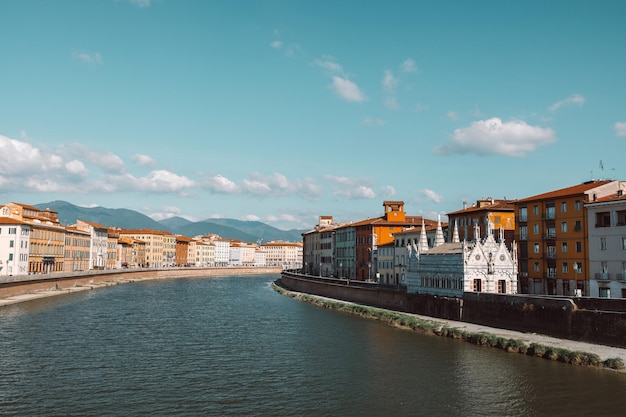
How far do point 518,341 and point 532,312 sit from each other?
19.4 feet

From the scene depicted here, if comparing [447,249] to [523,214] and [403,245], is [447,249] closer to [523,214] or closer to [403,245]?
[523,214]

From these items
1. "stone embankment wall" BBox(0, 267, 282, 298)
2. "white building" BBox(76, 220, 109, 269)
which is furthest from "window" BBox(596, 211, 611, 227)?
"white building" BBox(76, 220, 109, 269)

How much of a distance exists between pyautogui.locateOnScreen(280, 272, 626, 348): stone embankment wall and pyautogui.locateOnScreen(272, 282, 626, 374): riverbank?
2.84ft

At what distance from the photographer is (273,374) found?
35.8 meters

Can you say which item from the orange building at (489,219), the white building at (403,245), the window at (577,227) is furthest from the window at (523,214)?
the white building at (403,245)

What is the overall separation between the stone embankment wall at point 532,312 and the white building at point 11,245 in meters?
65.3

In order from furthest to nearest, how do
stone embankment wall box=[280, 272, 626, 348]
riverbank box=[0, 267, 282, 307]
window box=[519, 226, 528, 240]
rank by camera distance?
riverbank box=[0, 267, 282, 307]
window box=[519, 226, 528, 240]
stone embankment wall box=[280, 272, 626, 348]

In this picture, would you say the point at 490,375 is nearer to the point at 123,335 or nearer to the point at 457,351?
the point at 457,351

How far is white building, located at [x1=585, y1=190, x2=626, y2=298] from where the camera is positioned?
53594 mm

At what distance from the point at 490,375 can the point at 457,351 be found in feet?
25.6

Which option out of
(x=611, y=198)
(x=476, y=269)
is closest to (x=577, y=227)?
(x=611, y=198)

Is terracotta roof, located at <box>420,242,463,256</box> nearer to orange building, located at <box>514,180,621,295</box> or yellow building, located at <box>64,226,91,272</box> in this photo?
orange building, located at <box>514,180,621,295</box>

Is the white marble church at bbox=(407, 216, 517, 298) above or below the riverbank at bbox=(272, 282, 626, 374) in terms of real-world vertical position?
above

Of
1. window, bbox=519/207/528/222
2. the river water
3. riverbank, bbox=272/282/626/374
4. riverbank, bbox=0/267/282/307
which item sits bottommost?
the river water
